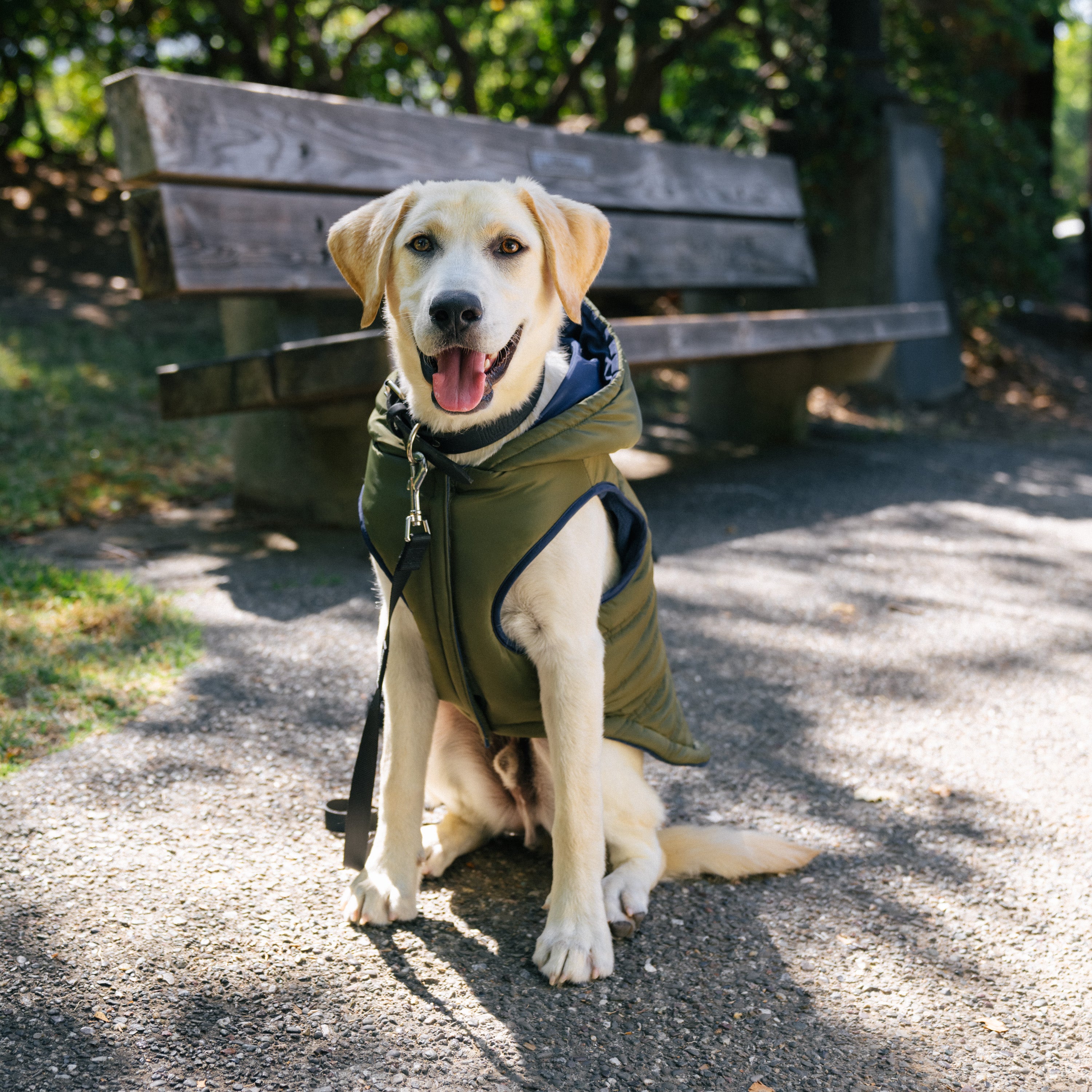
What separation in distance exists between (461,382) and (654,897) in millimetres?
1234

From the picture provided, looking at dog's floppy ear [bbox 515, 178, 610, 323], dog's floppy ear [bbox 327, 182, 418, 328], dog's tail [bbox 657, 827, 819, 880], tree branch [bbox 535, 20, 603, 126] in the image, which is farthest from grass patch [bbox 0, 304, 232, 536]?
tree branch [bbox 535, 20, 603, 126]

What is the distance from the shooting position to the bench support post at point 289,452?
4.84 m

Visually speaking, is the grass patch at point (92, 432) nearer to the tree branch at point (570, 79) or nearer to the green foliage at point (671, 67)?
the green foliage at point (671, 67)

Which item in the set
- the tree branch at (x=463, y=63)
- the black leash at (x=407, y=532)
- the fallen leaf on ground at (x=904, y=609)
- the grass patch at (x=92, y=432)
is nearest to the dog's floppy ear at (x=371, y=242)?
the black leash at (x=407, y=532)

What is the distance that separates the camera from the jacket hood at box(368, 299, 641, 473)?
217 centimetres

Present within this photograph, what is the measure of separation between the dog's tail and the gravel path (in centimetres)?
5

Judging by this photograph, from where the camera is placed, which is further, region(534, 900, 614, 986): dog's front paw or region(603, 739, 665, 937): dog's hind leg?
region(603, 739, 665, 937): dog's hind leg

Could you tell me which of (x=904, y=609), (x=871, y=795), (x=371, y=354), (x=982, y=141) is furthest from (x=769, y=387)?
(x=871, y=795)

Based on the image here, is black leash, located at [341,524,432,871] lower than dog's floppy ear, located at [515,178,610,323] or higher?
lower

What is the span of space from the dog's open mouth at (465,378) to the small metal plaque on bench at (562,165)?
3.62 meters

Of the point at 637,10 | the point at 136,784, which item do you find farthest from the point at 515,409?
the point at 637,10

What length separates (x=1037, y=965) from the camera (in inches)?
86.1

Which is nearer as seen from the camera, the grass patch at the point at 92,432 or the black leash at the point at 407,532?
the black leash at the point at 407,532

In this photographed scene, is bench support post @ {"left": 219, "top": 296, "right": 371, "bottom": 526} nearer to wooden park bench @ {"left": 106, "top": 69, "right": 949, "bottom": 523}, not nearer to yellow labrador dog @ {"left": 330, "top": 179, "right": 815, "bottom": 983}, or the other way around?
wooden park bench @ {"left": 106, "top": 69, "right": 949, "bottom": 523}
